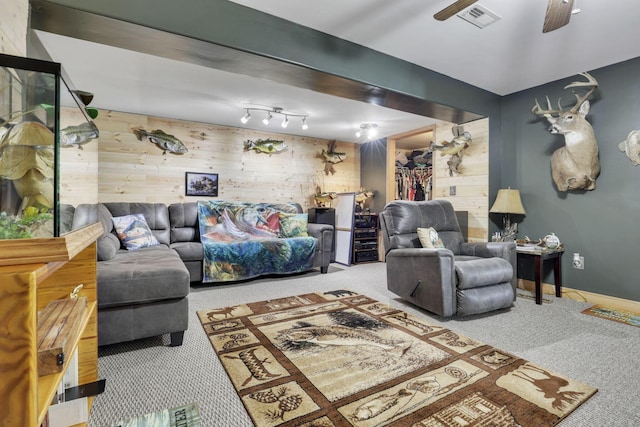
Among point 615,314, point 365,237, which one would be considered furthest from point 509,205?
point 365,237

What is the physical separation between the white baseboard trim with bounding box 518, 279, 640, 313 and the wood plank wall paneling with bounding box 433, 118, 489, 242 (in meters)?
0.69

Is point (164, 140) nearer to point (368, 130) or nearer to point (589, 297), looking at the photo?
point (368, 130)

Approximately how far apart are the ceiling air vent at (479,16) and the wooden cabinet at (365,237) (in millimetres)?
3386

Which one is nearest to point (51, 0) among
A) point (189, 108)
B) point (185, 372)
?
point (185, 372)

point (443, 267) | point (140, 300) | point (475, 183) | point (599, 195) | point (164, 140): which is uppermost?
point (164, 140)

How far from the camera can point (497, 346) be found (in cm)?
218

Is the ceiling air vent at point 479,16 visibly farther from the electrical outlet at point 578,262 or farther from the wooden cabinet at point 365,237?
the wooden cabinet at point 365,237

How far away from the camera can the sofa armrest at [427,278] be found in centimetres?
258

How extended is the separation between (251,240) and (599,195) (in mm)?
3928

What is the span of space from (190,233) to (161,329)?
7.95 ft

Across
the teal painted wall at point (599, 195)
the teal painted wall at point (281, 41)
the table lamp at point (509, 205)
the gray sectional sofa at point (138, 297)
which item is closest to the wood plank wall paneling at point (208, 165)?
the gray sectional sofa at point (138, 297)

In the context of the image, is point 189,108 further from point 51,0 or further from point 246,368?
point 246,368

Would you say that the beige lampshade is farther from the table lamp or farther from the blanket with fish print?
the blanket with fish print

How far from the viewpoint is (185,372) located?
1.85 meters
